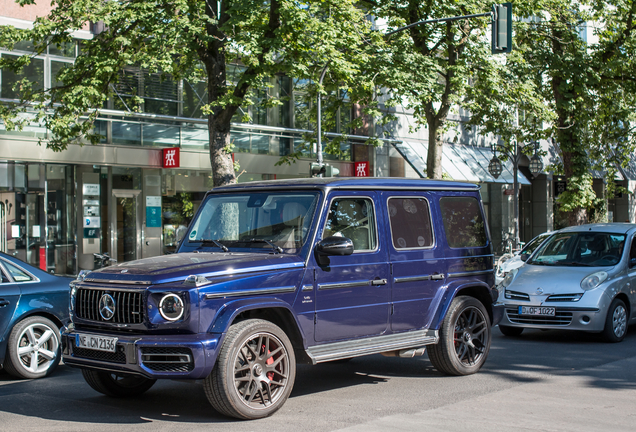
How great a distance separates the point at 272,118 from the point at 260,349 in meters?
20.3

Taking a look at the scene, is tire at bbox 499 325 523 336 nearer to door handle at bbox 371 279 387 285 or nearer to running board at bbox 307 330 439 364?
running board at bbox 307 330 439 364

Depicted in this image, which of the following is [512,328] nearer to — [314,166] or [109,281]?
[109,281]

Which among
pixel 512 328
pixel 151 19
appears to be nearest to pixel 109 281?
pixel 512 328

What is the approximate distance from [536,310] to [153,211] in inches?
581

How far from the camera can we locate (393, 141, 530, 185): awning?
29.6 metres

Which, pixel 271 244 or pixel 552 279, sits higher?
pixel 271 244

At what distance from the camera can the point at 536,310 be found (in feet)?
34.6

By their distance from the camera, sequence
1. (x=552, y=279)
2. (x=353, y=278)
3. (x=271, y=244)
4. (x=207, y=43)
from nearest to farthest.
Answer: (x=271, y=244) → (x=353, y=278) → (x=552, y=279) → (x=207, y=43)

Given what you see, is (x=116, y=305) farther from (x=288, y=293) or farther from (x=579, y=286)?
(x=579, y=286)

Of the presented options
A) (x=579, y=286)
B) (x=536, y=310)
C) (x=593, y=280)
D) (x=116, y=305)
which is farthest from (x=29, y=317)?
(x=593, y=280)

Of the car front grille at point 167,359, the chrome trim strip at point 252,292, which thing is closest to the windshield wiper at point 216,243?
the chrome trim strip at point 252,292

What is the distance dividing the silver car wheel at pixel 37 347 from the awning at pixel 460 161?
2144 cm

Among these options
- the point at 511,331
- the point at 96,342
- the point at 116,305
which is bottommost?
the point at 511,331

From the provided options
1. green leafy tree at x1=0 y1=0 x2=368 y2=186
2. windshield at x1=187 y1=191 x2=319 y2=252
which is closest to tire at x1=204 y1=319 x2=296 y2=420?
windshield at x1=187 y1=191 x2=319 y2=252
